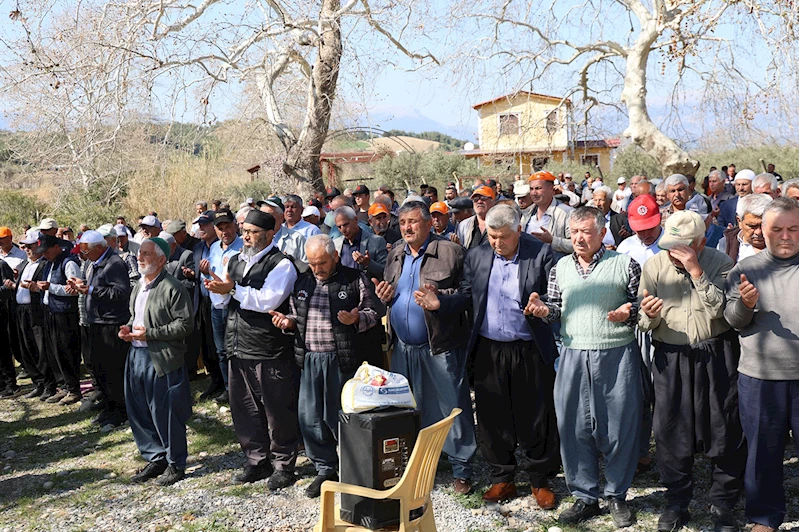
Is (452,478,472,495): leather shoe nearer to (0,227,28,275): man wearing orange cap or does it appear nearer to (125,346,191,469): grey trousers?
(125,346,191,469): grey trousers

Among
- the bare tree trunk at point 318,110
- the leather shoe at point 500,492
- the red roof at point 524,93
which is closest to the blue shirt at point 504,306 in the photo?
the leather shoe at point 500,492

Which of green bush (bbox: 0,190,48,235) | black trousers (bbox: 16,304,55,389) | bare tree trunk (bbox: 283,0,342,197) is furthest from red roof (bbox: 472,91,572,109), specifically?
green bush (bbox: 0,190,48,235)

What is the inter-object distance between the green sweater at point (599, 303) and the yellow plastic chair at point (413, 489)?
1.38 meters

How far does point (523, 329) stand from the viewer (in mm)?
4891

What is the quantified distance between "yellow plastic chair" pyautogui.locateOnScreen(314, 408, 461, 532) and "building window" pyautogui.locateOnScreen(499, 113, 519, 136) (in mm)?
15074

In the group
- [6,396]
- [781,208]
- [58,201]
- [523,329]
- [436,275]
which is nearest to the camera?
[781,208]

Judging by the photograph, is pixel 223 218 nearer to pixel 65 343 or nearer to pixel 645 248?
pixel 65 343

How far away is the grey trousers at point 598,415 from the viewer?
4465mm

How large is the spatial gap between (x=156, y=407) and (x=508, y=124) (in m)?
14.1

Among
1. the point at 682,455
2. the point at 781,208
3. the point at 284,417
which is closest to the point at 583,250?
the point at 781,208

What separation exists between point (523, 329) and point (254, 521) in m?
2.36

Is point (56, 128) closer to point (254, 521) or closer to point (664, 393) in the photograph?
point (254, 521)

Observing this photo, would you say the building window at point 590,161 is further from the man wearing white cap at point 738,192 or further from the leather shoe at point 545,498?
the leather shoe at point 545,498

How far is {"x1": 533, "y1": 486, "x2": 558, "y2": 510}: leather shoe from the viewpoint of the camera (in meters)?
4.92
